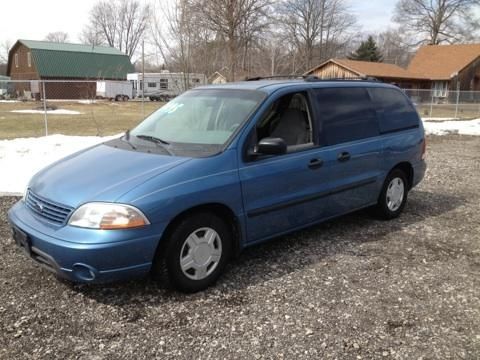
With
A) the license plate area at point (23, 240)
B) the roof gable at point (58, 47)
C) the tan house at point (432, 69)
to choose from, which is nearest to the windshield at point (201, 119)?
the license plate area at point (23, 240)

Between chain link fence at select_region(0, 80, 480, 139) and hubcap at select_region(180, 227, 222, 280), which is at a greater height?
chain link fence at select_region(0, 80, 480, 139)

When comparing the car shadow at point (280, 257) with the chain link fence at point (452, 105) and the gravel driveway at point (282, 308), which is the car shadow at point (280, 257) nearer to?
the gravel driveway at point (282, 308)

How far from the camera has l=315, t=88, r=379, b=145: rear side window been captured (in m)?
4.82

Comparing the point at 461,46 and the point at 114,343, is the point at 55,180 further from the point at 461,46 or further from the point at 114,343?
the point at 461,46

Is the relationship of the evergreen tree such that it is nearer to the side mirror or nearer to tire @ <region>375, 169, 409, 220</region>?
tire @ <region>375, 169, 409, 220</region>

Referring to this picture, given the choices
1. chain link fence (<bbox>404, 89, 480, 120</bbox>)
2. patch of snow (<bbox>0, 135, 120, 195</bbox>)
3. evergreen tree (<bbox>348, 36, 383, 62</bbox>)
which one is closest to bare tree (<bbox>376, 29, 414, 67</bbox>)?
evergreen tree (<bbox>348, 36, 383, 62</bbox>)

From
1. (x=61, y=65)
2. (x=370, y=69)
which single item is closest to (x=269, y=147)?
(x=370, y=69)

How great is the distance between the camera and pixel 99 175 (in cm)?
369

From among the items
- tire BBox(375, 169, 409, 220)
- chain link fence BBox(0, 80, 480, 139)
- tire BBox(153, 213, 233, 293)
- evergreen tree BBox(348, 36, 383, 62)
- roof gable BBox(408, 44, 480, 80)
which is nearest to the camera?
tire BBox(153, 213, 233, 293)

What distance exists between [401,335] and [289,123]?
226 cm

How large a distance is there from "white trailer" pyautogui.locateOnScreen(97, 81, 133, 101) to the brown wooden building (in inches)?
82.4

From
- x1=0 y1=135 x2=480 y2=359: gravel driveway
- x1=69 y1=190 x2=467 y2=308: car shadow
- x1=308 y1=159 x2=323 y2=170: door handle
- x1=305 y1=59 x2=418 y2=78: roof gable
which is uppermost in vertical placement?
x1=305 y1=59 x2=418 y2=78: roof gable

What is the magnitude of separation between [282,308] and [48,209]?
1956mm

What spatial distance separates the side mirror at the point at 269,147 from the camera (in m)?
4.00
